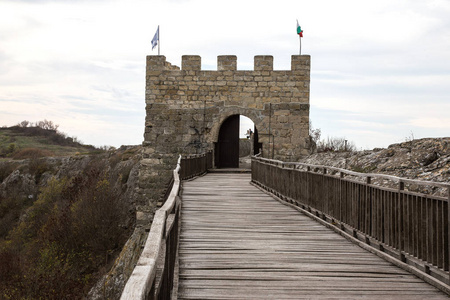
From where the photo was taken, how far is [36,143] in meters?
66.9

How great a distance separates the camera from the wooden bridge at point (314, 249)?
188 inches

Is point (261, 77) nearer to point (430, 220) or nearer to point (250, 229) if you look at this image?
point (250, 229)

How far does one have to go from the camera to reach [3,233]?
4231 centimetres

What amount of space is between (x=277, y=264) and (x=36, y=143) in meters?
66.2

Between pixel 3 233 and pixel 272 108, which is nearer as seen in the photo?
pixel 272 108

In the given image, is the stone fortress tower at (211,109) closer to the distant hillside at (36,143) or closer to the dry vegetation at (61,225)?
the dry vegetation at (61,225)

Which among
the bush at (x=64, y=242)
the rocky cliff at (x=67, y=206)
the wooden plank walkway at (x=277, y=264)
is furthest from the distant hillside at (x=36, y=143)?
the wooden plank walkway at (x=277, y=264)

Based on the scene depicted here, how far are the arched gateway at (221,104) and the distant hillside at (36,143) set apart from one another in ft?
129

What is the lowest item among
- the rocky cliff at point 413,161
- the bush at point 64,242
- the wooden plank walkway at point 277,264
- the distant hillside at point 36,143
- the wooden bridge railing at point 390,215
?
the bush at point 64,242

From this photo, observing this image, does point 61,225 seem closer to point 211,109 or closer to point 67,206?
point 67,206

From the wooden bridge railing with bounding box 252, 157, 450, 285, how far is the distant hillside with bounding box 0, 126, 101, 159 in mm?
51972

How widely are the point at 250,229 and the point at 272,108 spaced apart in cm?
1225

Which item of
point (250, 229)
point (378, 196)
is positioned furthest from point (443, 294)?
point (250, 229)

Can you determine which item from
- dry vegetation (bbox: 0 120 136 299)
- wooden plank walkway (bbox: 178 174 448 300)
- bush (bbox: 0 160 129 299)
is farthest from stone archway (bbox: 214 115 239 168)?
wooden plank walkway (bbox: 178 174 448 300)
